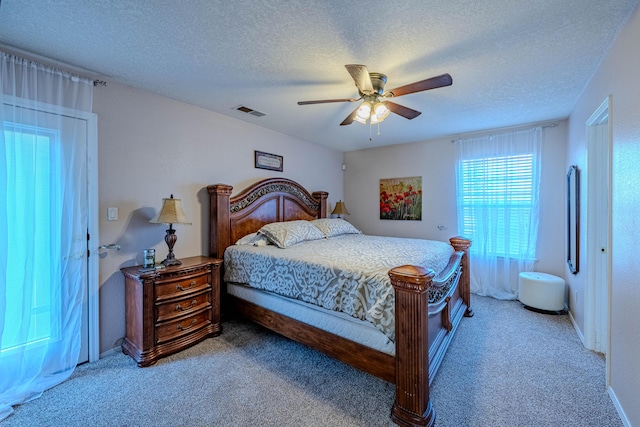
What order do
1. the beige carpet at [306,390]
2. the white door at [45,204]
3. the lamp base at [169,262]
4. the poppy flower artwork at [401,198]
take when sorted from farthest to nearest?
1. the poppy flower artwork at [401,198]
2. the lamp base at [169,262]
3. the white door at [45,204]
4. the beige carpet at [306,390]

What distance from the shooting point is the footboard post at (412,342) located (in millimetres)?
1571

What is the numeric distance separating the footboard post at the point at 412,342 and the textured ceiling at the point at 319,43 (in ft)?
5.13

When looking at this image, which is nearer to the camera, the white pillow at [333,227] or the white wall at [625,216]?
the white wall at [625,216]

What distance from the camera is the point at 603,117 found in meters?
2.17

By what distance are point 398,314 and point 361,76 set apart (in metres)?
1.63

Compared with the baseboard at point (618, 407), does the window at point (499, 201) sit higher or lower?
higher

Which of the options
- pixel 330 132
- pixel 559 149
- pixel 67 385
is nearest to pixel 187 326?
pixel 67 385

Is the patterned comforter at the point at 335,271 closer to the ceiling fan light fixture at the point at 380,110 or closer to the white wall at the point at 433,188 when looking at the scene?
the ceiling fan light fixture at the point at 380,110

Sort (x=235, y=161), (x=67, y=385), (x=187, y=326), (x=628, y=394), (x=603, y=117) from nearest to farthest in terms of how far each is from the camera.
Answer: (x=628, y=394) < (x=67, y=385) < (x=603, y=117) < (x=187, y=326) < (x=235, y=161)

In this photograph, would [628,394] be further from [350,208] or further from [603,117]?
[350,208]

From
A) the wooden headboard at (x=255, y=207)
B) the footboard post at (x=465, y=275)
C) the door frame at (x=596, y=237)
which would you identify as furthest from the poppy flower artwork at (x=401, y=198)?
the door frame at (x=596, y=237)

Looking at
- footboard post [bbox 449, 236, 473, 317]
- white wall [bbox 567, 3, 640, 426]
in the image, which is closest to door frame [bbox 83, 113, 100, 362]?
footboard post [bbox 449, 236, 473, 317]

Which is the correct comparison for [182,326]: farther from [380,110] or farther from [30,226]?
[380,110]

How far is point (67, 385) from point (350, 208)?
14.8 feet
